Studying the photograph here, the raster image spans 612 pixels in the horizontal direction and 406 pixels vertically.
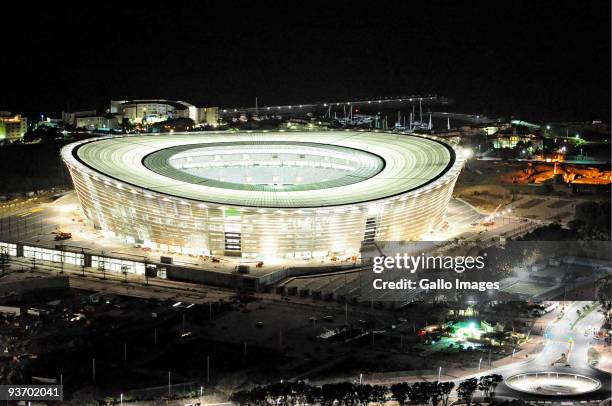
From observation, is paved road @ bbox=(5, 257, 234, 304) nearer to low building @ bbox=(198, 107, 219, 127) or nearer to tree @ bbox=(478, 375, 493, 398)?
tree @ bbox=(478, 375, 493, 398)

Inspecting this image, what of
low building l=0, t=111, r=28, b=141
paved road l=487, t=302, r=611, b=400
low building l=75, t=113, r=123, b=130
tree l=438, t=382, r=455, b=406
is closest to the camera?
tree l=438, t=382, r=455, b=406

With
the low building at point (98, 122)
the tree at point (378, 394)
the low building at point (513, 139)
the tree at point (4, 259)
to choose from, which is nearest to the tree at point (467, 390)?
the tree at point (378, 394)

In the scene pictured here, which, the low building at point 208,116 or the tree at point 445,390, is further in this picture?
the low building at point 208,116

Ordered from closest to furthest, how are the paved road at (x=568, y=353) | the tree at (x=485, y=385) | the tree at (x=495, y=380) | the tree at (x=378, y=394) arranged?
the tree at (x=378, y=394)
the tree at (x=485, y=385)
the tree at (x=495, y=380)
the paved road at (x=568, y=353)

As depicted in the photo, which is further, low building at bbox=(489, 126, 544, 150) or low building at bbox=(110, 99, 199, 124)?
low building at bbox=(110, 99, 199, 124)

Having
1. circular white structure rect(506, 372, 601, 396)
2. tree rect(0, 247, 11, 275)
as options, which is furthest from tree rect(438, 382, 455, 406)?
tree rect(0, 247, 11, 275)

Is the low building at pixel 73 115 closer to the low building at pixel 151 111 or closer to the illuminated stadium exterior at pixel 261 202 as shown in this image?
the low building at pixel 151 111

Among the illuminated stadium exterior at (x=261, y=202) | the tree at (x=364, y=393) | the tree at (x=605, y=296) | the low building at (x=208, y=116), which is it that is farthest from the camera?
the low building at (x=208, y=116)
